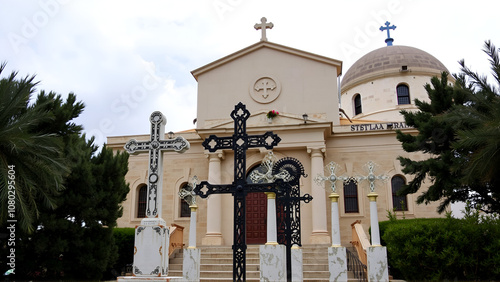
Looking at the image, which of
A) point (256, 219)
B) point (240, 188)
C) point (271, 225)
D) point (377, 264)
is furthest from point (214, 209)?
point (377, 264)

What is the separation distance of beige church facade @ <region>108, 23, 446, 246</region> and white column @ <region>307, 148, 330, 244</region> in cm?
4

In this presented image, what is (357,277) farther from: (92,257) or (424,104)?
(92,257)

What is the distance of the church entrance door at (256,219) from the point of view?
20.3 m

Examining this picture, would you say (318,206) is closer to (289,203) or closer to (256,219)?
(256,219)

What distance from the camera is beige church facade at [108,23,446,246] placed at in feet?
66.9

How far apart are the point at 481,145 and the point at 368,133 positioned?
31.0ft

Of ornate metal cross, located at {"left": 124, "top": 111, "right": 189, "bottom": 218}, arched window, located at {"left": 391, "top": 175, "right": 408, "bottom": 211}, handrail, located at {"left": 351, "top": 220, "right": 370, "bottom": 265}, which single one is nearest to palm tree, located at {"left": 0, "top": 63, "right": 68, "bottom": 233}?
ornate metal cross, located at {"left": 124, "top": 111, "right": 189, "bottom": 218}

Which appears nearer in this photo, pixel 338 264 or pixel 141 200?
pixel 338 264

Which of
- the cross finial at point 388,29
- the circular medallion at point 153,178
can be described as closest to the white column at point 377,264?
the circular medallion at point 153,178

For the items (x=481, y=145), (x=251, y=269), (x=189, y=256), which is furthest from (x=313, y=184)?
(x=189, y=256)

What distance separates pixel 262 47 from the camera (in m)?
24.0

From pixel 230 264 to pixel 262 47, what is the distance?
41.3 feet

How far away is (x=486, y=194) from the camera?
46.9 ft

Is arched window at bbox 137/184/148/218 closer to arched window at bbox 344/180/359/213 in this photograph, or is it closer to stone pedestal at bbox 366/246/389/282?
arched window at bbox 344/180/359/213
